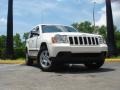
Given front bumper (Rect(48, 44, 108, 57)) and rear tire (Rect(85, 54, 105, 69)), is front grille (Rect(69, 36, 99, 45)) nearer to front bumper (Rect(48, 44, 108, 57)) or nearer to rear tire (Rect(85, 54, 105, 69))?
front bumper (Rect(48, 44, 108, 57))

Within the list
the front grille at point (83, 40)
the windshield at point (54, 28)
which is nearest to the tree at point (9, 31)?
the windshield at point (54, 28)

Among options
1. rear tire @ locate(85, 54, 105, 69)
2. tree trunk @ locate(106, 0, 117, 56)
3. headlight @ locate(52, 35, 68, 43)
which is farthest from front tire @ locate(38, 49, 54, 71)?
tree trunk @ locate(106, 0, 117, 56)

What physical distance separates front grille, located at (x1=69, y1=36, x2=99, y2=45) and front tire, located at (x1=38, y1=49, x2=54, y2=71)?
2.99 feet

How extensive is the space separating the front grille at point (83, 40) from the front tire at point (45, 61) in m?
0.91

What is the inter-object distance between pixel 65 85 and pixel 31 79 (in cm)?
146

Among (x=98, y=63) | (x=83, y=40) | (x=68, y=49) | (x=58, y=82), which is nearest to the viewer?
(x=58, y=82)

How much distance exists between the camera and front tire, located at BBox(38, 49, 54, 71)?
11.8 metres

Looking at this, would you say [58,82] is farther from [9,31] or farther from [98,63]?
[9,31]

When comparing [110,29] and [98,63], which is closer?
[98,63]

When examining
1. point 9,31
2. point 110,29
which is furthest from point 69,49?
point 9,31

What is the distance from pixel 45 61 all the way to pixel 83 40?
4.61 feet

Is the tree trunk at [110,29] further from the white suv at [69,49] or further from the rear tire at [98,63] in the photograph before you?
the white suv at [69,49]

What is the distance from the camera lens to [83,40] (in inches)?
469

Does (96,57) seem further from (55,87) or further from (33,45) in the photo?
(55,87)
